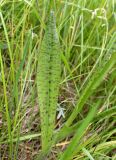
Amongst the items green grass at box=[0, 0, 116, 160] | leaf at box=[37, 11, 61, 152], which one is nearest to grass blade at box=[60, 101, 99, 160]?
green grass at box=[0, 0, 116, 160]

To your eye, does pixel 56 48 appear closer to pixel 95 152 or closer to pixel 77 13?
pixel 95 152

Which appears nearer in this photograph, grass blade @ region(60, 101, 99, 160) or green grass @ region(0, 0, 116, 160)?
grass blade @ region(60, 101, 99, 160)

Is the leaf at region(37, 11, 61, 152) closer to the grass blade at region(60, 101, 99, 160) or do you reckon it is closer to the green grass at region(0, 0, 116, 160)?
the green grass at region(0, 0, 116, 160)

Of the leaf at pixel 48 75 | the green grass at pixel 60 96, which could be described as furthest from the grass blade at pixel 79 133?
the leaf at pixel 48 75

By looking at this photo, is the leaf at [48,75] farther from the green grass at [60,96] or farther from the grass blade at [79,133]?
the grass blade at [79,133]

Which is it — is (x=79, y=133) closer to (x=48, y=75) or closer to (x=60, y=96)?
(x=48, y=75)

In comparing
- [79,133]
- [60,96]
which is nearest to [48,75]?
[79,133]

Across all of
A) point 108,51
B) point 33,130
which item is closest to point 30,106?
point 33,130
